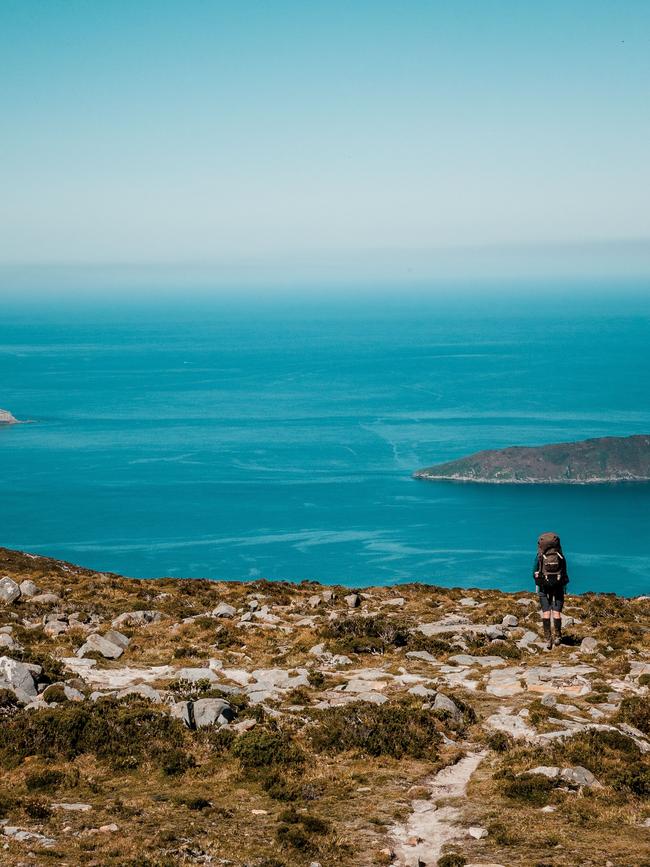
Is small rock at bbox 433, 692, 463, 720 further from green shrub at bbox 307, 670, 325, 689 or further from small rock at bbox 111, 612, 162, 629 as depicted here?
small rock at bbox 111, 612, 162, 629

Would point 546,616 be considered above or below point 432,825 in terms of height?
above

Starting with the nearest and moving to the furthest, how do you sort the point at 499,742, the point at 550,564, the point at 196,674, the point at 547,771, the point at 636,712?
the point at 547,771 → the point at 499,742 → the point at 636,712 → the point at 196,674 → the point at 550,564

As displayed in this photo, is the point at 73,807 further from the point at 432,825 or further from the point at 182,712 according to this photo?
the point at 432,825

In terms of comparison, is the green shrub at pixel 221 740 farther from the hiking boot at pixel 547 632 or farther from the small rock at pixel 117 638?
the hiking boot at pixel 547 632

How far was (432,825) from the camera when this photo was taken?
44.0 ft

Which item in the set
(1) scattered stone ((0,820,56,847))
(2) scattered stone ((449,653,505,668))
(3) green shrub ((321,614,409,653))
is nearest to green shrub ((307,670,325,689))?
(3) green shrub ((321,614,409,653))

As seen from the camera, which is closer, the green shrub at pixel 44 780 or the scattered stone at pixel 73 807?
the scattered stone at pixel 73 807

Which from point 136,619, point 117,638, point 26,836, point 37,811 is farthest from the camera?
point 136,619

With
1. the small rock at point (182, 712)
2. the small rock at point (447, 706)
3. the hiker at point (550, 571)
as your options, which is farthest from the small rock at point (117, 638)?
the hiker at point (550, 571)

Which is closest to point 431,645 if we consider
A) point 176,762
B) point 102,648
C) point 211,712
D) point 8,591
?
point 211,712

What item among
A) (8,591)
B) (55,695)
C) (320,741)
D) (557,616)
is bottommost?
(8,591)

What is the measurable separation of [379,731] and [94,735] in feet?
17.0

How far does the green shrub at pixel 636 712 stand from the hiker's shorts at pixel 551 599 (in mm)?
5189

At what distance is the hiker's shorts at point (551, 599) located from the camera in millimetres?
23375
